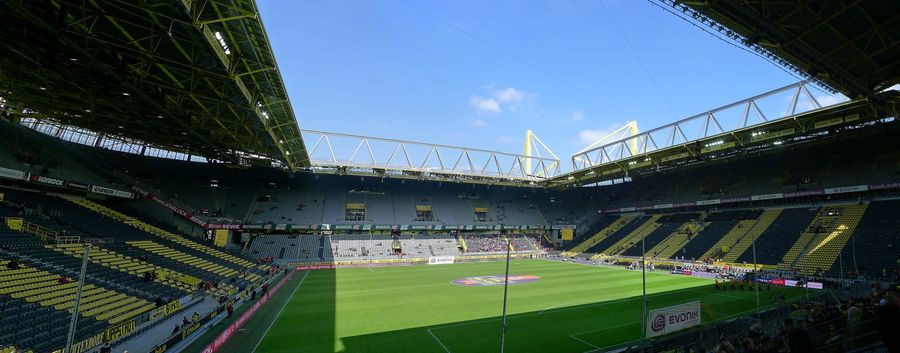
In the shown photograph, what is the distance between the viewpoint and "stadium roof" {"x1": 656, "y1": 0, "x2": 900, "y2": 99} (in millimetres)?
14719

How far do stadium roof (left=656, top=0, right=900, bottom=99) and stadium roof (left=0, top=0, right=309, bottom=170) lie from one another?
18780 millimetres

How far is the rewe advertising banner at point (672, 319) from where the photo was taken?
1547 cm

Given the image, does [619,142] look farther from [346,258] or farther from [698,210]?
[346,258]

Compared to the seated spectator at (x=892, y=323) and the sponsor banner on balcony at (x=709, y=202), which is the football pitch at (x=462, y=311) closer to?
the seated spectator at (x=892, y=323)

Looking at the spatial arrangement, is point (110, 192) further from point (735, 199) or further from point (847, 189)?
point (847, 189)

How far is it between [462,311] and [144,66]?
22.5m

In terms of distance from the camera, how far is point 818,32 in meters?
16.2

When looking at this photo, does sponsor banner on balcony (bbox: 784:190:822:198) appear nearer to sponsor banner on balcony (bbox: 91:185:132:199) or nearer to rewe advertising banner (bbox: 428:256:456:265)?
rewe advertising banner (bbox: 428:256:456:265)

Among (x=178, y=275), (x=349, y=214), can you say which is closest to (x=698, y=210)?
(x=349, y=214)

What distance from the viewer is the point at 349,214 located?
58.9 meters

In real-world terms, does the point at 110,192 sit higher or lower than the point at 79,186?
lower

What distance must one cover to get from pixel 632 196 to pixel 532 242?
62.3 feet

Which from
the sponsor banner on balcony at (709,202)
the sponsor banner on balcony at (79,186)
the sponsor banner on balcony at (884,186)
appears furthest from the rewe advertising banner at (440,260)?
the sponsor banner on balcony at (884,186)

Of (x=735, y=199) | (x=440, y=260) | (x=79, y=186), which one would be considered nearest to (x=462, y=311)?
(x=440, y=260)
